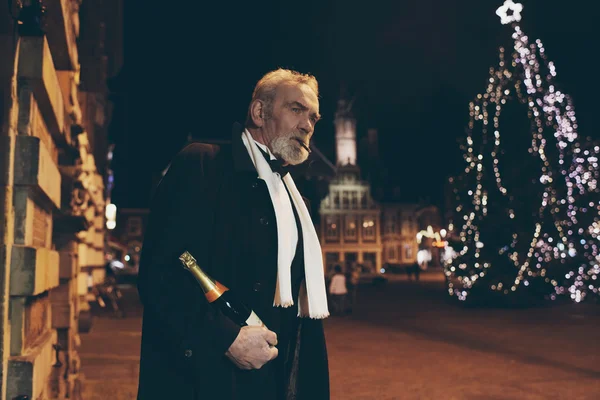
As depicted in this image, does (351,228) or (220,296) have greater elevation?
(351,228)

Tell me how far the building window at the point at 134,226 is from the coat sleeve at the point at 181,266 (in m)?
75.8

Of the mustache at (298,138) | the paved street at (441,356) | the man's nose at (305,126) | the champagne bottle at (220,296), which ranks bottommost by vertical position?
the paved street at (441,356)

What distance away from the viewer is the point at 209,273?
235 cm

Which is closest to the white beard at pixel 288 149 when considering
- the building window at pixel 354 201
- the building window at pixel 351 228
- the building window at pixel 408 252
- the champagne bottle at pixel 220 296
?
the champagne bottle at pixel 220 296

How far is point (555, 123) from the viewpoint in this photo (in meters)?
22.8

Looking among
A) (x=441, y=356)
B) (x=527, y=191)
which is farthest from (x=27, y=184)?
(x=527, y=191)

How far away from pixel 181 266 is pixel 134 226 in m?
76.3

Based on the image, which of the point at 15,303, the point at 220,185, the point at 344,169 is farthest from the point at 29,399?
the point at 344,169

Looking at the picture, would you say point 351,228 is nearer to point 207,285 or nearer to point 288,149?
point 288,149

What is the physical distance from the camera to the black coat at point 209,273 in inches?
86.1

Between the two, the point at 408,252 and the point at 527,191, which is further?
the point at 408,252

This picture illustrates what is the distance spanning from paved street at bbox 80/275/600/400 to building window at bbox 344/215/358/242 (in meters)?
50.6

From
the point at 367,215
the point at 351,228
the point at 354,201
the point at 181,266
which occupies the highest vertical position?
the point at 354,201

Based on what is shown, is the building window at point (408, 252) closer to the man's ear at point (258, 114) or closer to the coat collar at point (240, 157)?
the man's ear at point (258, 114)
